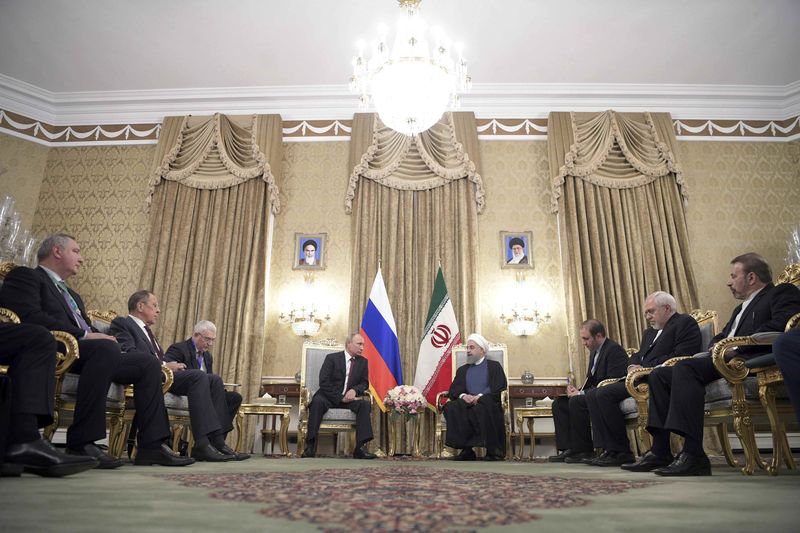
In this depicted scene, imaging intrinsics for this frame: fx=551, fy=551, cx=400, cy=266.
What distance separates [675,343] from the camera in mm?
4133

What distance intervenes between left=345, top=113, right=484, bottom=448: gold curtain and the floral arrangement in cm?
106

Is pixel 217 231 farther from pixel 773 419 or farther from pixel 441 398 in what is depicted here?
pixel 773 419

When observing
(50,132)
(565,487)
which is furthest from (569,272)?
(50,132)

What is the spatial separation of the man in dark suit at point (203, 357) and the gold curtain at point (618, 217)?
416cm

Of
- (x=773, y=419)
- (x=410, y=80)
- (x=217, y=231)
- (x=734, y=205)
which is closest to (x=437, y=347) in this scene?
(x=410, y=80)

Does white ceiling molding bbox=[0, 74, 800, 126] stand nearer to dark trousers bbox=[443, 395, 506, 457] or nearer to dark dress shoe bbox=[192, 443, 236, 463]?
dark trousers bbox=[443, 395, 506, 457]

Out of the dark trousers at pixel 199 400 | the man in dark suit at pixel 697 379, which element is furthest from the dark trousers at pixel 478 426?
the dark trousers at pixel 199 400

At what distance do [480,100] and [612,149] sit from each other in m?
2.03

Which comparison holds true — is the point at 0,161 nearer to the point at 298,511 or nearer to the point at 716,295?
the point at 298,511

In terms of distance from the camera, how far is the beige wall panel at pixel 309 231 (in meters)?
7.32

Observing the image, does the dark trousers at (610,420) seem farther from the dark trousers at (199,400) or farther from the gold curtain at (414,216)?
the dark trousers at (199,400)

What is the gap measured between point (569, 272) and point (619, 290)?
66 centimetres

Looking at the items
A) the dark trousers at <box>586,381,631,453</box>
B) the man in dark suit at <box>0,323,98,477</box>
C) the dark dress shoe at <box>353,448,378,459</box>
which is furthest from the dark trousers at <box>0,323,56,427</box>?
the dark trousers at <box>586,381,631,453</box>

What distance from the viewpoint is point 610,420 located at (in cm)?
436
